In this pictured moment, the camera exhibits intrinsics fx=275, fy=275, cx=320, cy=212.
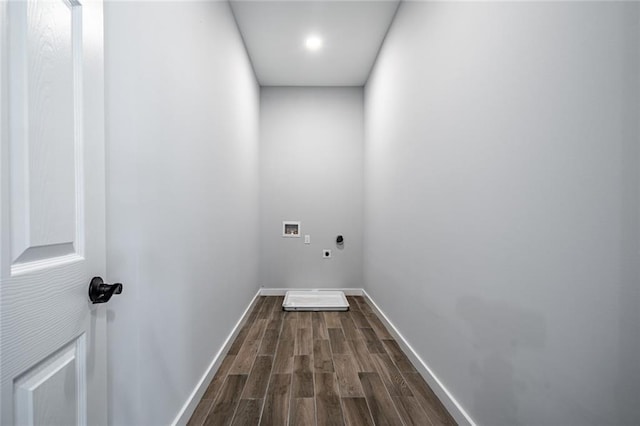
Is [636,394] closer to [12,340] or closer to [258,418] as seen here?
[12,340]

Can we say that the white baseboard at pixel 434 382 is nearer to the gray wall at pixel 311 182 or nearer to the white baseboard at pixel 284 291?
the white baseboard at pixel 284 291

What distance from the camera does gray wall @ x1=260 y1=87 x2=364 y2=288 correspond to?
3742 millimetres

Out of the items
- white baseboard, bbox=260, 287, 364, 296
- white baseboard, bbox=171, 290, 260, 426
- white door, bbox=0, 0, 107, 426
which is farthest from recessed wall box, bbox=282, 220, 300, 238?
white door, bbox=0, 0, 107, 426

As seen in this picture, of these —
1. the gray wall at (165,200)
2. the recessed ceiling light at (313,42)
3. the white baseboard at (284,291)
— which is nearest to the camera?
the gray wall at (165,200)

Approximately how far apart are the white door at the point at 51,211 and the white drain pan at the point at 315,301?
8.03ft

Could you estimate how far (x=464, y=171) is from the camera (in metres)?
1.38

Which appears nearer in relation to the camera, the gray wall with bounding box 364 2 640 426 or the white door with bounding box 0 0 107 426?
the white door with bounding box 0 0 107 426

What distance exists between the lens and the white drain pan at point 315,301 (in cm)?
315

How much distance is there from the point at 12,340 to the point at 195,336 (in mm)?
1141

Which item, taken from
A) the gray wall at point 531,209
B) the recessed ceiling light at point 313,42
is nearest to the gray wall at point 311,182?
the recessed ceiling light at point 313,42

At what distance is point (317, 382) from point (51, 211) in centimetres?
171

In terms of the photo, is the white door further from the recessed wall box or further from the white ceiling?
the recessed wall box

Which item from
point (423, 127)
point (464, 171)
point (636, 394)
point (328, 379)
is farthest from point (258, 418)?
point (423, 127)

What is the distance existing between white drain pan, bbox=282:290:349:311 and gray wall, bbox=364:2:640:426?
1.43 meters
